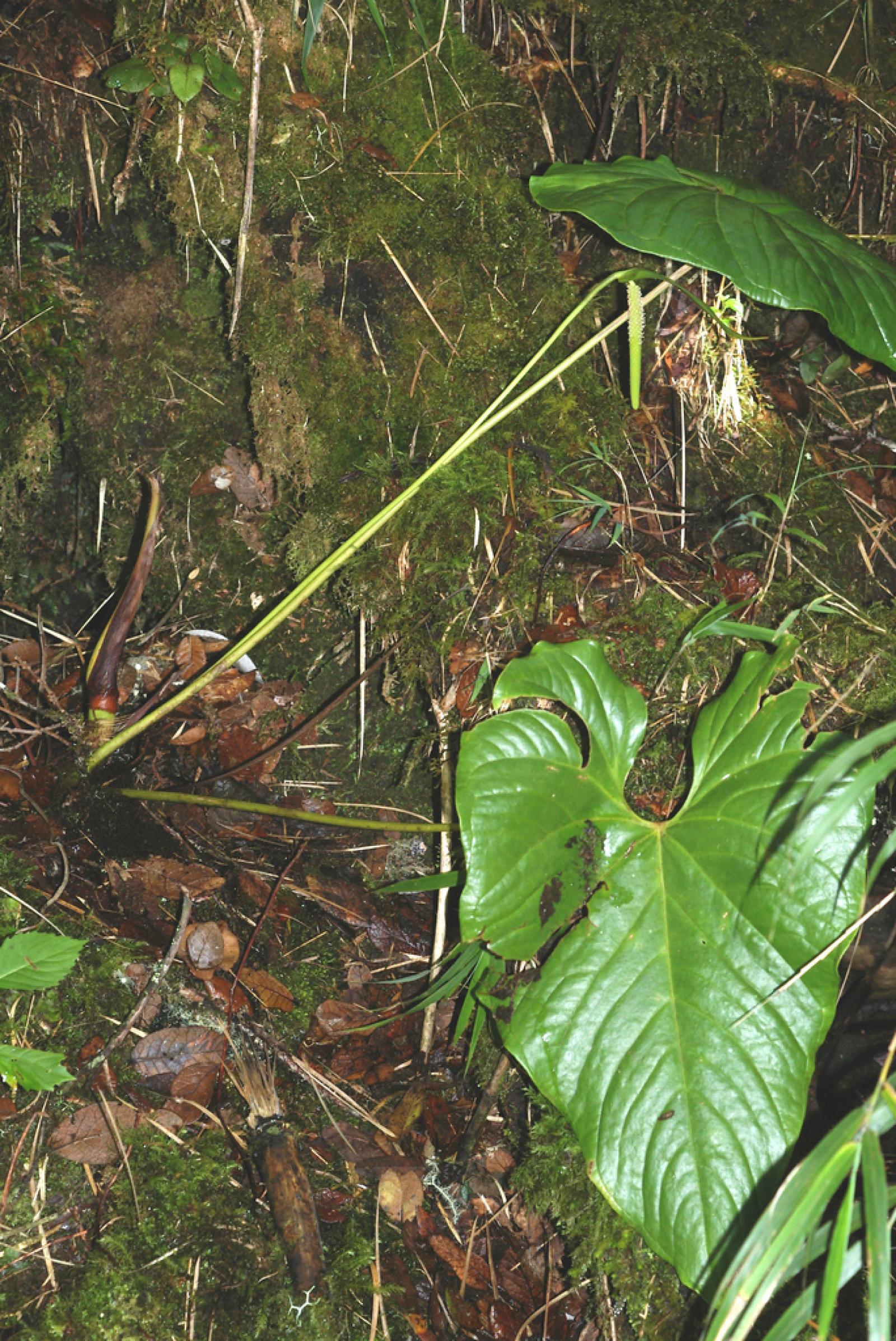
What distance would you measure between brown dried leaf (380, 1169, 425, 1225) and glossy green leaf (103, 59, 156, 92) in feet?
7.38

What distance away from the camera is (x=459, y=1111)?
1786mm

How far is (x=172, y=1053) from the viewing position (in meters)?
1.63

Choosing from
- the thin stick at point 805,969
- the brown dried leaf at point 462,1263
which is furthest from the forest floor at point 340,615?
the thin stick at point 805,969

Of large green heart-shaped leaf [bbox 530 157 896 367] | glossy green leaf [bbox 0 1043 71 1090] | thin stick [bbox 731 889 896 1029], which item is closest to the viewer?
thin stick [bbox 731 889 896 1029]

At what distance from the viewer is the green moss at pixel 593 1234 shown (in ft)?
4.74

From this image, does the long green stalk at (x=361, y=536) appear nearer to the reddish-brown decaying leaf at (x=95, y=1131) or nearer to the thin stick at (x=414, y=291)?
the thin stick at (x=414, y=291)

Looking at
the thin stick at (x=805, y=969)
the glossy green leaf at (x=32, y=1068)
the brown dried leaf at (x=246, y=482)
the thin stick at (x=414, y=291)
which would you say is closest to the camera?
the thin stick at (x=805, y=969)

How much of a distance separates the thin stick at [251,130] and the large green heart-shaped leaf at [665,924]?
1153mm

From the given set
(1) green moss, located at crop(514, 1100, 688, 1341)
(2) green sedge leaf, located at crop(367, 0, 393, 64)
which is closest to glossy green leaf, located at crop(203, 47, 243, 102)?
(2) green sedge leaf, located at crop(367, 0, 393, 64)

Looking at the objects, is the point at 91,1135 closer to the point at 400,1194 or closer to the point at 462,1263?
the point at 400,1194

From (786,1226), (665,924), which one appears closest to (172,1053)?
(665,924)

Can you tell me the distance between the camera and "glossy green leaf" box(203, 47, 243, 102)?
1883 mm

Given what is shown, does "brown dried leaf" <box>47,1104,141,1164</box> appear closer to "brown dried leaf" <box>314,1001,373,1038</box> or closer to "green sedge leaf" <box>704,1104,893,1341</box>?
"brown dried leaf" <box>314,1001,373,1038</box>

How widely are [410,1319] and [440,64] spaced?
8.30 ft
